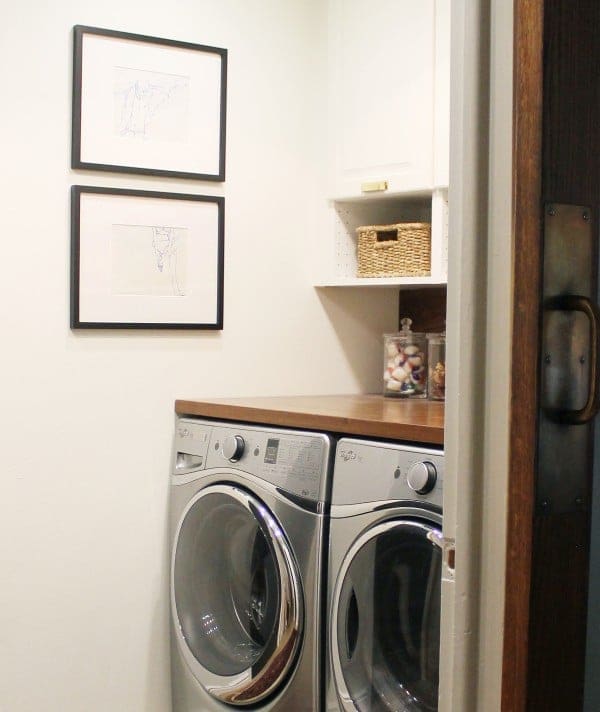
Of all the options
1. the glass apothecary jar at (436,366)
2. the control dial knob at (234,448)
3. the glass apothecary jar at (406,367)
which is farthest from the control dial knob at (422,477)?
the glass apothecary jar at (406,367)

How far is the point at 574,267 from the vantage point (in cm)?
97

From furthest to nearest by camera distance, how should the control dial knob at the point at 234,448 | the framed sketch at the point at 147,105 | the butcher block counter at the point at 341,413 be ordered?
the framed sketch at the point at 147,105 < the control dial knob at the point at 234,448 < the butcher block counter at the point at 341,413

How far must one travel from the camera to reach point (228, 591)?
2.56m

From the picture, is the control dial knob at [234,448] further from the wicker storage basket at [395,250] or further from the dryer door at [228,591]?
the wicker storage basket at [395,250]

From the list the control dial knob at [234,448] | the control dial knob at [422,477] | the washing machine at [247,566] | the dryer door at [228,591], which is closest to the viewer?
the control dial knob at [422,477]

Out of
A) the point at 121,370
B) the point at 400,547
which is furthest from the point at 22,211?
the point at 400,547

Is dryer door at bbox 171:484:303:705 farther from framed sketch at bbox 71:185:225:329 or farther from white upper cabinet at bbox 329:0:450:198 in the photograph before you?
white upper cabinet at bbox 329:0:450:198

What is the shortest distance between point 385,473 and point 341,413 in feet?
0.97

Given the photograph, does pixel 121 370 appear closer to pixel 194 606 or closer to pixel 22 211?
pixel 22 211

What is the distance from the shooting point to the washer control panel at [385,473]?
1.82m

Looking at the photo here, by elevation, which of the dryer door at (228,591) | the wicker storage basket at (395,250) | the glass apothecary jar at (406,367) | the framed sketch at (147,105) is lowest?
the dryer door at (228,591)

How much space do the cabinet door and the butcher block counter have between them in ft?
2.03

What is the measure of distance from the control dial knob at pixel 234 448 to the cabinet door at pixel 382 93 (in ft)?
2.77

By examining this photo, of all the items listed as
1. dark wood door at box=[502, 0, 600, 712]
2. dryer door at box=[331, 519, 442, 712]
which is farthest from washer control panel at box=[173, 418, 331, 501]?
dark wood door at box=[502, 0, 600, 712]
